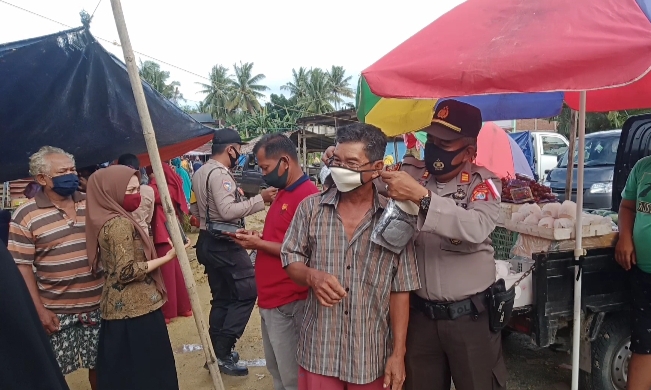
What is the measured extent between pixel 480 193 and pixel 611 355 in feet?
6.23

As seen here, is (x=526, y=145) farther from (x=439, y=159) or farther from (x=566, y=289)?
(x=439, y=159)

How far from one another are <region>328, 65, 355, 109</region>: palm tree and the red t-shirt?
172 feet

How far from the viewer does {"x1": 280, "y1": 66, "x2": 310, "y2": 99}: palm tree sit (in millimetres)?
55406

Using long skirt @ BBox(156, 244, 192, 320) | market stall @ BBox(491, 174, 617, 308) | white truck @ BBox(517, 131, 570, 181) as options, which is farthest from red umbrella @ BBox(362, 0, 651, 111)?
white truck @ BBox(517, 131, 570, 181)

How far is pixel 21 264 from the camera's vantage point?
8.87ft

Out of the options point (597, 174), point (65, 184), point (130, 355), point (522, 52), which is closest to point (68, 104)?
point (65, 184)

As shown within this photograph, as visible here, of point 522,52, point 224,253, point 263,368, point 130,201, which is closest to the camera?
point 522,52

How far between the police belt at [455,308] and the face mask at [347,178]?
2.28 feet

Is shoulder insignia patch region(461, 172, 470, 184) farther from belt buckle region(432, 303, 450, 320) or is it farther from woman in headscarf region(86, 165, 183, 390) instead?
woman in headscarf region(86, 165, 183, 390)

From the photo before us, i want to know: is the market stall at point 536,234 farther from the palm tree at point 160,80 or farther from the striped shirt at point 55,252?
the palm tree at point 160,80

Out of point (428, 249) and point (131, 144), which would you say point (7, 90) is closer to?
point (131, 144)

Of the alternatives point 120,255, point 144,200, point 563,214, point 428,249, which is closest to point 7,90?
point 120,255

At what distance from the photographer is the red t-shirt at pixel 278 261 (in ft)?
8.95

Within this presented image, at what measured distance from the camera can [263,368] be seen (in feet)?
13.7
